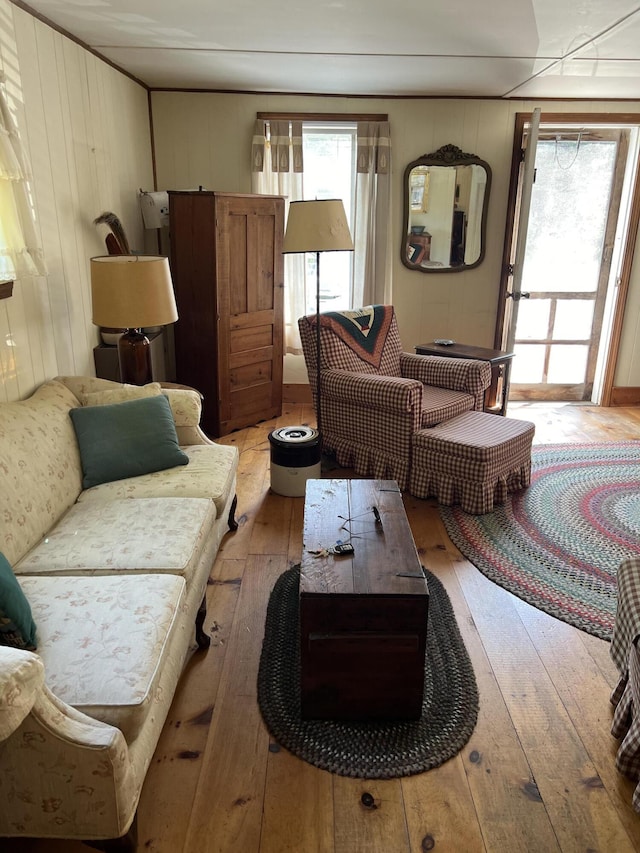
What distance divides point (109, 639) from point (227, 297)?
2.85 m

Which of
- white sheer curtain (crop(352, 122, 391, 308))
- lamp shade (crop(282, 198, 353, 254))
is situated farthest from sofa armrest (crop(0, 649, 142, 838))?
white sheer curtain (crop(352, 122, 391, 308))

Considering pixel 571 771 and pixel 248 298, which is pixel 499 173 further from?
pixel 571 771

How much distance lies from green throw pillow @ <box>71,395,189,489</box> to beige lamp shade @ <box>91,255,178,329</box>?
38cm

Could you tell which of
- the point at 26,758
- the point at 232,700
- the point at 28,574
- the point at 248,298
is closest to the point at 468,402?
the point at 248,298

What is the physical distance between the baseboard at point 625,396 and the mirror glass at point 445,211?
1609 millimetres

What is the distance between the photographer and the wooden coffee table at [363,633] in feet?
5.80

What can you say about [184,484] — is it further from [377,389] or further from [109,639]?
[377,389]

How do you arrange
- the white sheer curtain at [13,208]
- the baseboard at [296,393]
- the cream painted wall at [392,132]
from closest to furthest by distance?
the white sheer curtain at [13,208], the cream painted wall at [392,132], the baseboard at [296,393]

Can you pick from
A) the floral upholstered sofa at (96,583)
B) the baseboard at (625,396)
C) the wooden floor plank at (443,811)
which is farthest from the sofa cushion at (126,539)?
the baseboard at (625,396)

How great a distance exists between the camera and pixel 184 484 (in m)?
2.51

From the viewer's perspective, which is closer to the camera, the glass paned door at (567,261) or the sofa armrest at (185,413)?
the sofa armrest at (185,413)

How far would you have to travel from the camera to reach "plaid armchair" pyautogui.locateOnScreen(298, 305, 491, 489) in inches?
132

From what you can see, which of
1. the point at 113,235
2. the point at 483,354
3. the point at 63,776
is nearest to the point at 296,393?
the point at 483,354

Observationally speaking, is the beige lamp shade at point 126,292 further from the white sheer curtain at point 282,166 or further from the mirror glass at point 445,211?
the mirror glass at point 445,211
